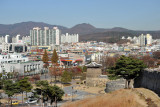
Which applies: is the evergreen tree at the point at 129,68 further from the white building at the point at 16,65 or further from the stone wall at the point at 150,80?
the white building at the point at 16,65

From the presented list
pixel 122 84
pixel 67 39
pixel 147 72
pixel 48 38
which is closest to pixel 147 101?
A: pixel 147 72

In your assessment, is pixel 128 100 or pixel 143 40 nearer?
pixel 128 100

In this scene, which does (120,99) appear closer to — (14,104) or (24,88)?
(24,88)

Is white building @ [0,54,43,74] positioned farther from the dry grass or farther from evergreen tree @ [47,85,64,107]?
the dry grass

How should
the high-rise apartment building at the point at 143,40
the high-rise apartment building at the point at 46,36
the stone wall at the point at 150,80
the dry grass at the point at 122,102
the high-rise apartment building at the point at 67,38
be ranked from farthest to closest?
the high-rise apartment building at the point at 67,38
the high-rise apartment building at the point at 143,40
the high-rise apartment building at the point at 46,36
the stone wall at the point at 150,80
the dry grass at the point at 122,102

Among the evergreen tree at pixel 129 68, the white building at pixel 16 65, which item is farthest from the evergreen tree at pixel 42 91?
the white building at pixel 16 65

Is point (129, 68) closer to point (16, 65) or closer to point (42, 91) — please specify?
point (42, 91)

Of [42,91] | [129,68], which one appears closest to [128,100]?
[129,68]

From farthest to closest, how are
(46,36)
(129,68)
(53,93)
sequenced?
(46,36)
(53,93)
(129,68)
